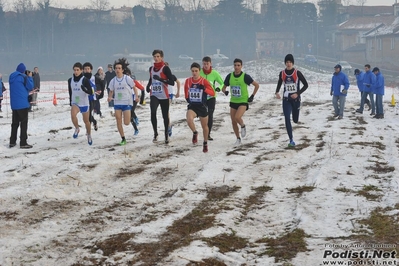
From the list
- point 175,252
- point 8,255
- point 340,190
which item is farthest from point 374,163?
point 8,255

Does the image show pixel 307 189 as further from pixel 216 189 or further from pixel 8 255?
pixel 8 255

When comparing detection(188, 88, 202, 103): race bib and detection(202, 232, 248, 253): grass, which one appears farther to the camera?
detection(188, 88, 202, 103): race bib

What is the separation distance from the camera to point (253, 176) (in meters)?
9.30

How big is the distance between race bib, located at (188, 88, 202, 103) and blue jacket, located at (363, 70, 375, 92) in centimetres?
1024

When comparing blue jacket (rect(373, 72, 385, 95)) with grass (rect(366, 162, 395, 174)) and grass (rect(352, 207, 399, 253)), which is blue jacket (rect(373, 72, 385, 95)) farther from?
grass (rect(352, 207, 399, 253))

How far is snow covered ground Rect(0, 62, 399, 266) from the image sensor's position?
18.9ft

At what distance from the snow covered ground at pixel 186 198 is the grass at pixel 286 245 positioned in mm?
40

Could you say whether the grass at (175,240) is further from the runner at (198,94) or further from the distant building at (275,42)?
the distant building at (275,42)

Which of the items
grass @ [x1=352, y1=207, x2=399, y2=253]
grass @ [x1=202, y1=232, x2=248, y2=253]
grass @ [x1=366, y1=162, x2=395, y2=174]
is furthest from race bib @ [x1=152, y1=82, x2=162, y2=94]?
grass @ [x1=202, y1=232, x2=248, y2=253]

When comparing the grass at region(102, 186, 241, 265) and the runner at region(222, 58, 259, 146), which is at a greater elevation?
the runner at region(222, 58, 259, 146)

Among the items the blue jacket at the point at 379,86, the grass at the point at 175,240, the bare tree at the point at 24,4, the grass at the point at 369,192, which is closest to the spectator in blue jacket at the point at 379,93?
the blue jacket at the point at 379,86

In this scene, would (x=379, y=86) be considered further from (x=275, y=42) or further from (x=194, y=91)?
(x=275, y=42)

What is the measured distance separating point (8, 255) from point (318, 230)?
10.5ft

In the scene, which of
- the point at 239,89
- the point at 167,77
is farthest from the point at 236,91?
the point at 167,77
